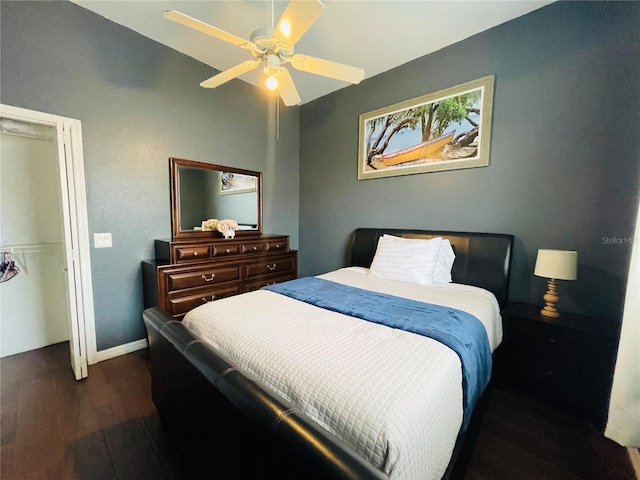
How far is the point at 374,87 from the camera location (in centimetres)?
294

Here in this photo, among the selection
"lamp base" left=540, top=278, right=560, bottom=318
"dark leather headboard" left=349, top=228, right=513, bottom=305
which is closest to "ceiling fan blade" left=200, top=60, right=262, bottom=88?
"dark leather headboard" left=349, top=228, right=513, bottom=305

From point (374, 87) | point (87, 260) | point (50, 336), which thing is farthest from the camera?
point (374, 87)

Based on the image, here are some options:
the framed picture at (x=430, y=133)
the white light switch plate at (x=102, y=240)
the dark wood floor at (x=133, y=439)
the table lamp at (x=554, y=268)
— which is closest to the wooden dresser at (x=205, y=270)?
the white light switch plate at (x=102, y=240)

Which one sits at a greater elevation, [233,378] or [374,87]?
[374,87]

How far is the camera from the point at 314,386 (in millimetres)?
881

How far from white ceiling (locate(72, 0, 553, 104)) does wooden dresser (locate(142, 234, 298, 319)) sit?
188cm

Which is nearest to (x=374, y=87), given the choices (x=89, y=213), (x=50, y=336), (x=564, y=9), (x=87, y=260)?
(x=564, y=9)

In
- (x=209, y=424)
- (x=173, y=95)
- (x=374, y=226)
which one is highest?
(x=173, y=95)

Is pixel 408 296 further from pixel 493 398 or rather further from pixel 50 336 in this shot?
pixel 50 336

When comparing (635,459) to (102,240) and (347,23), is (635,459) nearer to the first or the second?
(347,23)

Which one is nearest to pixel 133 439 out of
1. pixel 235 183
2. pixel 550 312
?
pixel 235 183

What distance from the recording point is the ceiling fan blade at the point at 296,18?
128cm

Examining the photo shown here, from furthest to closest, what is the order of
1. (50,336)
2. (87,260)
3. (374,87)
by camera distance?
(374,87) < (50,336) < (87,260)

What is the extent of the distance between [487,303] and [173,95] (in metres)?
3.34
